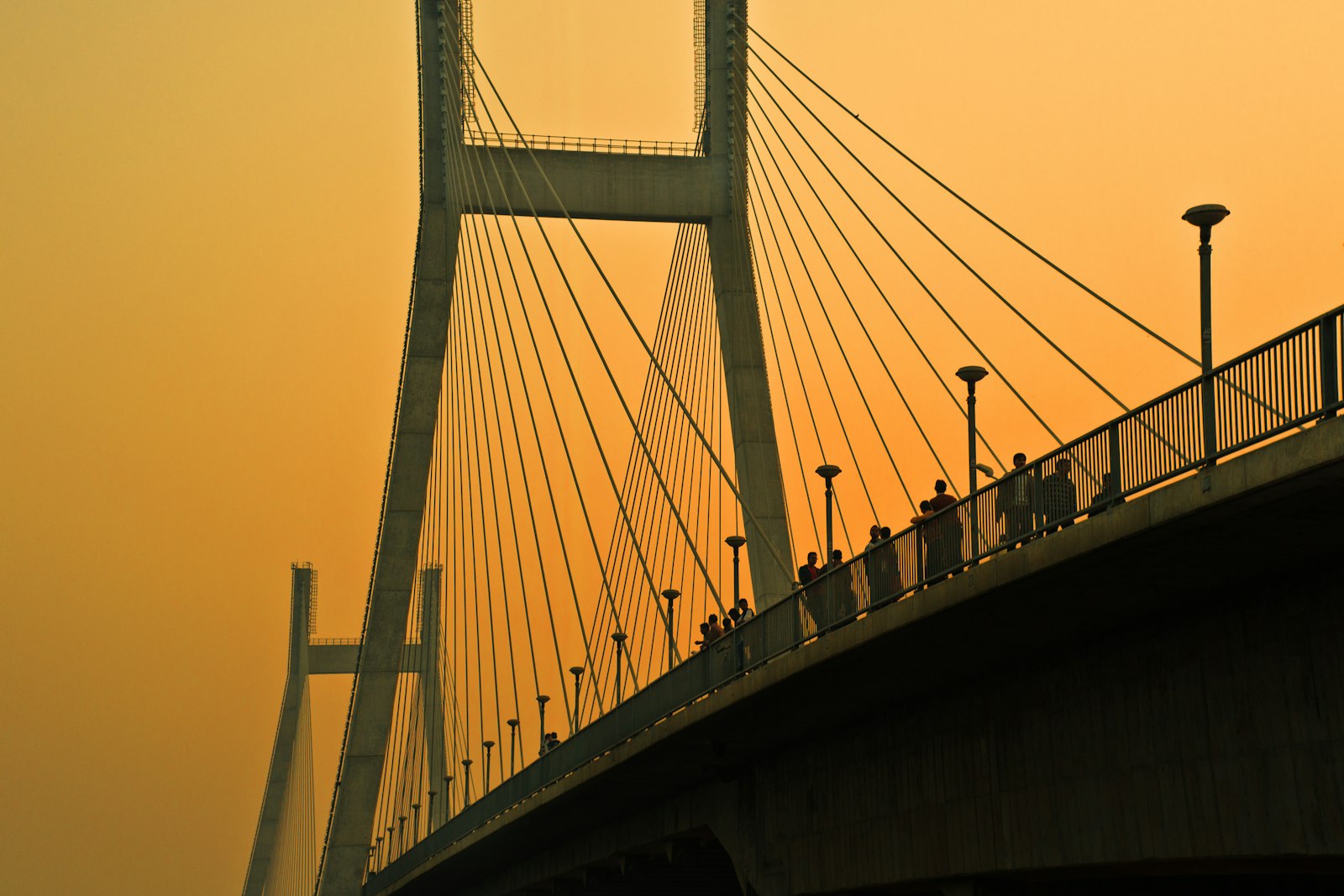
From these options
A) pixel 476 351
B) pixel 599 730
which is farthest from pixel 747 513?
pixel 476 351

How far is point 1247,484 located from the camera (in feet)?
42.5

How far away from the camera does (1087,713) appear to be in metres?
17.2

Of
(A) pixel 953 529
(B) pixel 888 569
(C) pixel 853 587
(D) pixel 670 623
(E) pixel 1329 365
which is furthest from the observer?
(D) pixel 670 623

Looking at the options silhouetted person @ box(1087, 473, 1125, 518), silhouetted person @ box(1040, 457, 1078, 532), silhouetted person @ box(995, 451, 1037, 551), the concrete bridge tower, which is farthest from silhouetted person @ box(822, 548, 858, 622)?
the concrete bridge tower

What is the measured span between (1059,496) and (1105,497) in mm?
756

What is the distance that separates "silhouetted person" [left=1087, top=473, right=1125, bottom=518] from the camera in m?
15.1

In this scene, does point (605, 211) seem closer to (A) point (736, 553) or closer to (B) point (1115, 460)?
(A) point (736, 553)

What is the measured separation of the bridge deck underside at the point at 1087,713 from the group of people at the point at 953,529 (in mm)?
390

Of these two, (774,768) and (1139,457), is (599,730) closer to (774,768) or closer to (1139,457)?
(774,768)

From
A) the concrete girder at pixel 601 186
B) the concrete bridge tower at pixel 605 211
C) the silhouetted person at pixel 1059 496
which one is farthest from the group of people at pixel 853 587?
the concrete girder at pixel 601 186

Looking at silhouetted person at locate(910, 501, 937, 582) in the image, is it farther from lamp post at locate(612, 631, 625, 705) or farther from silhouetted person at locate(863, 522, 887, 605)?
lamp post at locate(612, 631, 625, 705)

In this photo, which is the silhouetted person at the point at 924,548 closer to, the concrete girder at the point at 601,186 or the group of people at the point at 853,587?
the group of people at the point at 853,587

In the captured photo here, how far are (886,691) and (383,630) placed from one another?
24778 mm


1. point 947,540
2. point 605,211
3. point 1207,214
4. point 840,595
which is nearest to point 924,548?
point 947,540
